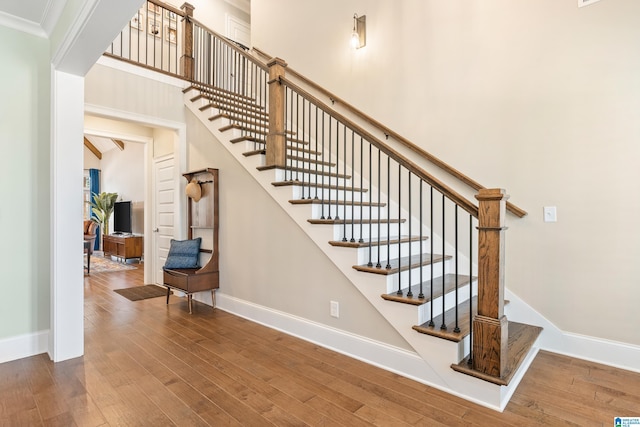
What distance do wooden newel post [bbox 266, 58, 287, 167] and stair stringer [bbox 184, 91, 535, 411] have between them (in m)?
0.17

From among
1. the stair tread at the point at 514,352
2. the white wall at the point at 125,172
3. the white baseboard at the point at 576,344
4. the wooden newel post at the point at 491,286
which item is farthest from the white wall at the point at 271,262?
the white wall at the point at 125,172

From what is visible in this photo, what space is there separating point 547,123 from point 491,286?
1599mm

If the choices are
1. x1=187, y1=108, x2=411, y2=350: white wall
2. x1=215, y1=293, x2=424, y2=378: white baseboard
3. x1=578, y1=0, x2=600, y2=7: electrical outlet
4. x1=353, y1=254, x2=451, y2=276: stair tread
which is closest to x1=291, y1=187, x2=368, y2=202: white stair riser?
x1=187, y1=108, x2=411, y2=350: white wall

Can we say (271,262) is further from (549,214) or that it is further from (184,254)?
(549,214)

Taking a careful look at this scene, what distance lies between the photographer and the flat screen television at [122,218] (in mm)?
8852

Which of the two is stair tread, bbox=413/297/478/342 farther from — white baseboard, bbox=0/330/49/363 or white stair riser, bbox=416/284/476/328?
white baseboard, bbox=0/330/49/363

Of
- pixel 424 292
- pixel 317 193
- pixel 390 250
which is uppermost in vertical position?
pixel 317 193

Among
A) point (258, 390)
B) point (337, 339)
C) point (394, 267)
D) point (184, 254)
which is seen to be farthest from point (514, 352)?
point (184, 254)

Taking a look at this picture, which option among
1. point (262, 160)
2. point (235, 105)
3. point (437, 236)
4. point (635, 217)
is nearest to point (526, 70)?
point (635, 217)

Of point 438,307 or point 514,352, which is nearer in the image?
point 514,352

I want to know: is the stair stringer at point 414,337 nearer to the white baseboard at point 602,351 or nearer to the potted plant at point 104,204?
the white baseboard at point 602,351

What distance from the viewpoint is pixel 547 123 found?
105 inches

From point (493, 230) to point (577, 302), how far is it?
1312 millimetres

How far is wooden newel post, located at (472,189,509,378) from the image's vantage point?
191 cm
